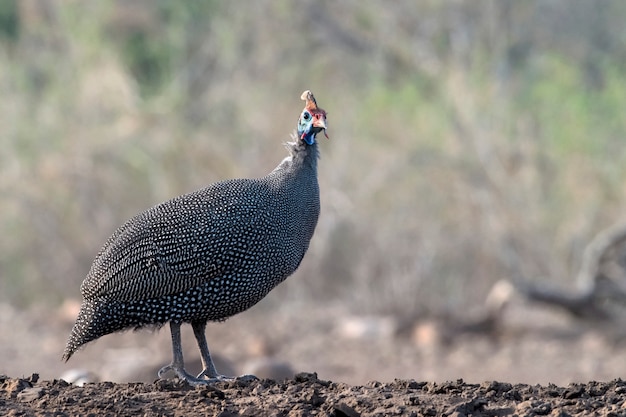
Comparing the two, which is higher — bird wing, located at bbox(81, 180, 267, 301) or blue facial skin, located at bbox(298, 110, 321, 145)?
blue facial skin, located at bbox(298, 110, 321, 145)

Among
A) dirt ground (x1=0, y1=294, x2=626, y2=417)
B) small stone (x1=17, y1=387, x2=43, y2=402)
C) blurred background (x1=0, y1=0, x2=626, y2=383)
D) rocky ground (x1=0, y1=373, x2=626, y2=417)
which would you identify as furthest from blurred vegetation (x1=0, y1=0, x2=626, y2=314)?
small stone (x1=17, y1=387, x2=43, y2=402)

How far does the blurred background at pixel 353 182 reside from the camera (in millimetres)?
11648

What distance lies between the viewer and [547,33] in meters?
18.9

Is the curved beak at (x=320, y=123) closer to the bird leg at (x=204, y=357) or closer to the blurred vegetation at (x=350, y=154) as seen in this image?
the bird leg at (x=204, y=357)

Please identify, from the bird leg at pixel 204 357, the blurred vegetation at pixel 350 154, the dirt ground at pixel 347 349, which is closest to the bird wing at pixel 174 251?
the bird leg at pixel 204 357

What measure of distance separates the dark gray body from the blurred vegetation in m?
6.72

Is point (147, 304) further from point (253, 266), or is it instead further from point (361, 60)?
point (361, 60)

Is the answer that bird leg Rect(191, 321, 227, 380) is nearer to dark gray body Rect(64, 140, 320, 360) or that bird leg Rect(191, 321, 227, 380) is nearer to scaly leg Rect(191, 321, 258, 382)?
scaly leg Rect(191, 321, 258, 382)

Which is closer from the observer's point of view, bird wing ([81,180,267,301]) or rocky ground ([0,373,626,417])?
rocky ground ([0,373,626,417])

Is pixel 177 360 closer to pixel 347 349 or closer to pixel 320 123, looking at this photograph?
pixel 320 123

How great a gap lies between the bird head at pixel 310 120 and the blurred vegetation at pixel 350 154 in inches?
255

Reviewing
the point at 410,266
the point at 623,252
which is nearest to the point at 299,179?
the point at 623,252

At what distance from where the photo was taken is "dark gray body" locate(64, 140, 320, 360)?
575cm

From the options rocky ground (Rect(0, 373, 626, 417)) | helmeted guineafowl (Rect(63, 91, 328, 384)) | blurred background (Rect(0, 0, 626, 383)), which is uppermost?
blurred background (Rect(0, 0, 626, 383))
